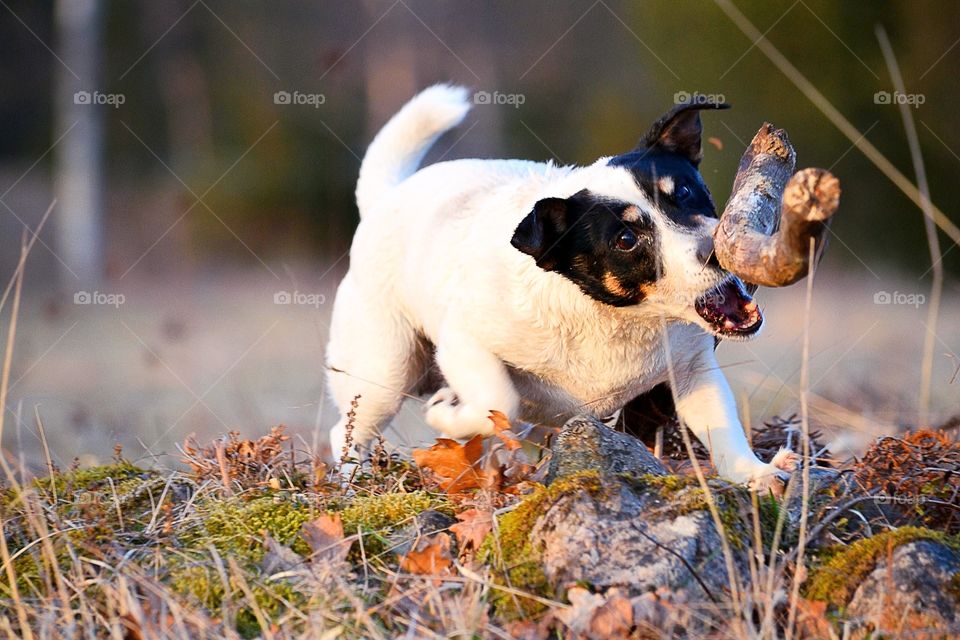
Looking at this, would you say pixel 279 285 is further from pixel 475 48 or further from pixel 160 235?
pixel 475 48

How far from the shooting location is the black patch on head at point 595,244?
3.52m

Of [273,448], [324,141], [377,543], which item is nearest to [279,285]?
[324,141]

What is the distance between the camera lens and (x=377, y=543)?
288cm

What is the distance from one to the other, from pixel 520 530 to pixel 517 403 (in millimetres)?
1187

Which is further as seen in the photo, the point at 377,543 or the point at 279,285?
the point at 279,285

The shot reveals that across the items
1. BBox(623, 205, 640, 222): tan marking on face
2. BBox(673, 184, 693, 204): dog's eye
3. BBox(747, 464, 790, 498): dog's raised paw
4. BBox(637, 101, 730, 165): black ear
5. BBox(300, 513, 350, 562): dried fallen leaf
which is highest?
BBox(637, 101, 730, 165): black ear

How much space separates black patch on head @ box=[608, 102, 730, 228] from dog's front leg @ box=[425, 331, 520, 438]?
32.0 inches

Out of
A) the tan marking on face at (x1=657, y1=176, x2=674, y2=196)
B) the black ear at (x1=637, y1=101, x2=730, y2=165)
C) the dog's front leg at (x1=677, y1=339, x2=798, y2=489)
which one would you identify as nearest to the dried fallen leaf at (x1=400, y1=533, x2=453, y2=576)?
the dog's front leg at (x1=677, y1=339, x2=798, y2=489)

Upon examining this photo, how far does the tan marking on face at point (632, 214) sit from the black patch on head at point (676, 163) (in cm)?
7

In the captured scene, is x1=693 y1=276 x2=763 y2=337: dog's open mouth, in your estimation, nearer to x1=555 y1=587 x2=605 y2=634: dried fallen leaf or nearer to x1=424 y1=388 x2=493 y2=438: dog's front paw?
x1=424 y1=388 x2=493 y2=438: dog's front paw

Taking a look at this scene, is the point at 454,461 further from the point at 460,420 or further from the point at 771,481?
the point at 771,481

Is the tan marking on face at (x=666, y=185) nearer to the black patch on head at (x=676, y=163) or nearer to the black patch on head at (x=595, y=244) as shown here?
the black patch on head at (x=676, y=163)

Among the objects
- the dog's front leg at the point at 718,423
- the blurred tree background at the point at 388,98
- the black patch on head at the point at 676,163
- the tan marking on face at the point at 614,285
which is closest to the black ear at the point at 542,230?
the tan marking on face at the point at 614,285

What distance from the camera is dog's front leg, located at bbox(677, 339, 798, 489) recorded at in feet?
11.4
